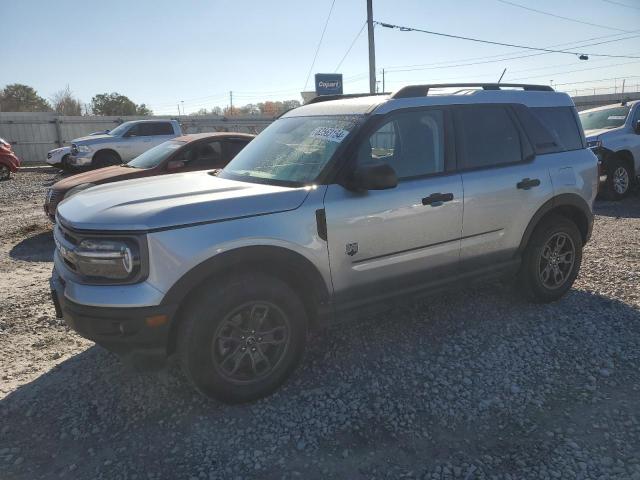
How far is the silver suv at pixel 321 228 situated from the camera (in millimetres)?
2695

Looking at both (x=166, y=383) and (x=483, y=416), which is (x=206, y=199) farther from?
(x=483, y=416)

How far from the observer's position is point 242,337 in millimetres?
2982

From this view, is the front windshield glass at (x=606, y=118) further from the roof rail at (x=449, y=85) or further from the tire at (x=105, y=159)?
the tire at (x=105, y=159)

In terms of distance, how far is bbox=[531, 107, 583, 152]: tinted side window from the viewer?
439 centimetres

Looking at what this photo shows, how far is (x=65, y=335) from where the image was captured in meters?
4.08

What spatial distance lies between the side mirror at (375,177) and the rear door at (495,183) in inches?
36.9

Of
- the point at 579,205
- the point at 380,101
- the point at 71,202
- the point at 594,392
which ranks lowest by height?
the point at 594,392

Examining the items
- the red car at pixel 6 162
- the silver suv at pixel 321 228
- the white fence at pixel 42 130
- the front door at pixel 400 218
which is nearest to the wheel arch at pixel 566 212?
the silver suv at pixel 321 228

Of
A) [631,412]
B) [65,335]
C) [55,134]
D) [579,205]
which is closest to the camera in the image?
[631,412]

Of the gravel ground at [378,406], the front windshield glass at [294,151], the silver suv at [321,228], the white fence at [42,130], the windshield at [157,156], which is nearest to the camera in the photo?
the gravel ground at [378,406]

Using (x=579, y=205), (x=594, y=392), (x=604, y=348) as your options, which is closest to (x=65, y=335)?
(x=594, y=392)

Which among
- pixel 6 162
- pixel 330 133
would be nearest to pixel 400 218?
pixel 330 133

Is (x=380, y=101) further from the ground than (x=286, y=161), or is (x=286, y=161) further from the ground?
(x=380, y=101)

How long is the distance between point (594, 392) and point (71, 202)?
12.4 feet
